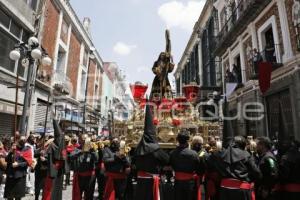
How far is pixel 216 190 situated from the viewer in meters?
5.45

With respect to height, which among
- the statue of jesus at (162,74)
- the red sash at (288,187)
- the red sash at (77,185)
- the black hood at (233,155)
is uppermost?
the statue of jesus at (162,74)

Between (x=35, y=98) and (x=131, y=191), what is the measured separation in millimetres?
12523

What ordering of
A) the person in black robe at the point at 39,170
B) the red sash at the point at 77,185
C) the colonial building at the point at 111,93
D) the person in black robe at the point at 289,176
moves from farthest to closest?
the colonial building at the point at 111,93
the person in black robe at the point at 39,170
the red sash at the point at 77,185
the person in black robe at the point at 289,176

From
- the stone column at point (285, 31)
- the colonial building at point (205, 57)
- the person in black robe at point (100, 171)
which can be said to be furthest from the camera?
the colonial building at point (205, 57)

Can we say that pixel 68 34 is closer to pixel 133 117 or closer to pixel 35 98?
pixel 35 98

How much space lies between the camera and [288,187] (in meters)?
4.15

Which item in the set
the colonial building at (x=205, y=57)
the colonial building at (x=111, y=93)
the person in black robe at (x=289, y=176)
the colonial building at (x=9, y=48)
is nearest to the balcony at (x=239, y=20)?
the colonial building at (x=205, y=57)

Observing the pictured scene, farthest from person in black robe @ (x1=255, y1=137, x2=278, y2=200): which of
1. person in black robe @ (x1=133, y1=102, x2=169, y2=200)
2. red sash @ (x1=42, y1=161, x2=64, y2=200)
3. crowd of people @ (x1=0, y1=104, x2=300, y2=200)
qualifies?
red sash @ (x1=42, y1=161, x2=64, y2=200)

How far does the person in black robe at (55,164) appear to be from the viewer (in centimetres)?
594

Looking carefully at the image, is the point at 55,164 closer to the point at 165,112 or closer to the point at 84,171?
the point at 84,171

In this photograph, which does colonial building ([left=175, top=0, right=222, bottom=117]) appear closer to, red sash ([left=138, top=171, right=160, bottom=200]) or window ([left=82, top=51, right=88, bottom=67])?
window ([left=82, top=51, right=88, bottom=67])

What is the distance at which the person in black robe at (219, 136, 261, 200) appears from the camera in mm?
4176

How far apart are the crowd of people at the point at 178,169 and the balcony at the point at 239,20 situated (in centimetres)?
1034

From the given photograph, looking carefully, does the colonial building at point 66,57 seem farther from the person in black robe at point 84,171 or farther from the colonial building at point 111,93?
the person in black robe at point 84,171
